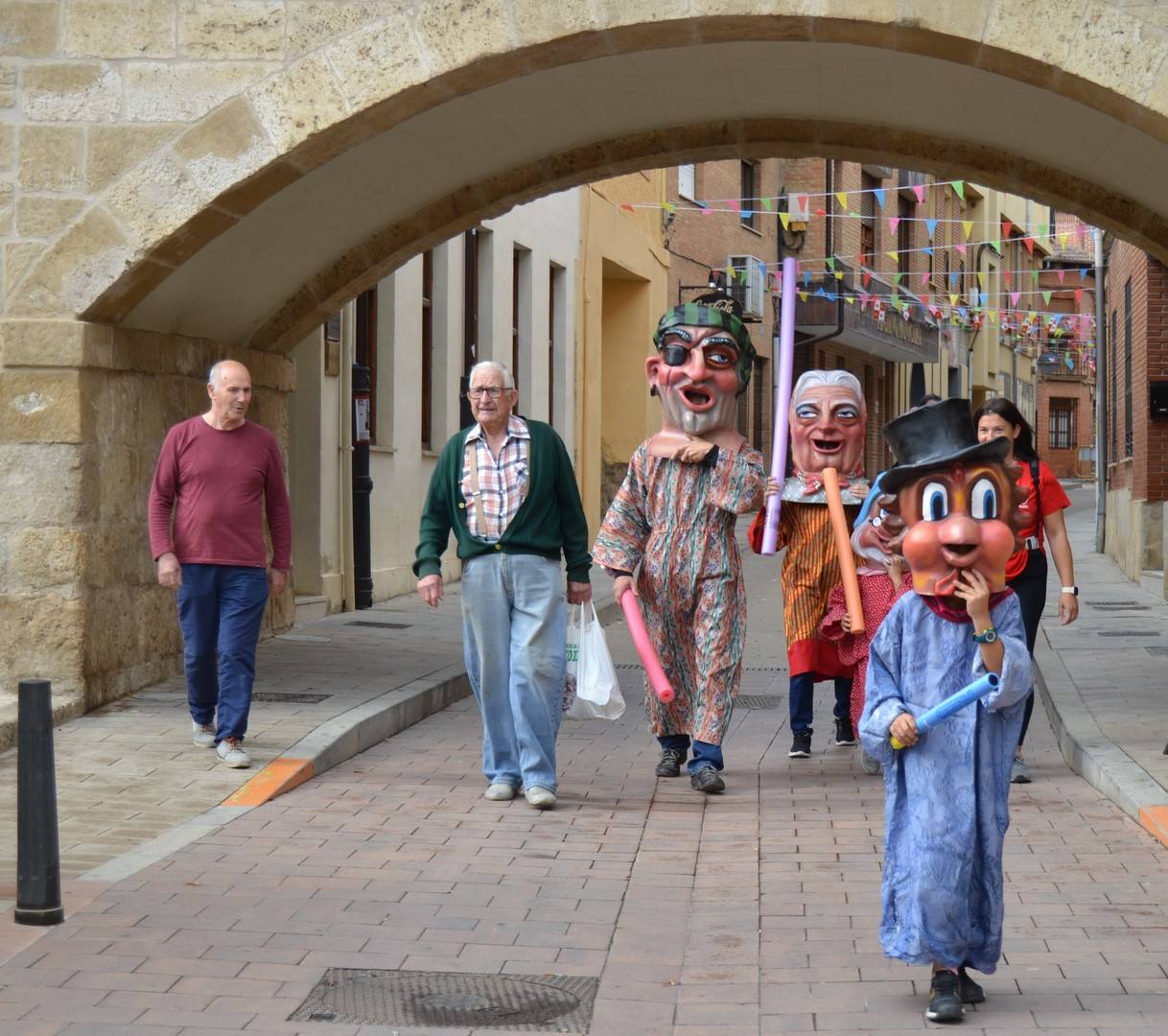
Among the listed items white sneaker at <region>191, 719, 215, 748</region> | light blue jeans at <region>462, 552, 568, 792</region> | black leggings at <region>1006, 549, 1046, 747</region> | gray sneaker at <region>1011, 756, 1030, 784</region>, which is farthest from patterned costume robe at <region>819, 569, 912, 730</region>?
white sneaker at <region>191, 719, 215, 748</region>

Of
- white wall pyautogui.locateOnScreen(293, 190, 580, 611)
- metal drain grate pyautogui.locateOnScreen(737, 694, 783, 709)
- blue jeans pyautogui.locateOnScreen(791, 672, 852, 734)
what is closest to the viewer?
blue jeans pyautogui.locateOnScreen(791, 672, 852, 734)

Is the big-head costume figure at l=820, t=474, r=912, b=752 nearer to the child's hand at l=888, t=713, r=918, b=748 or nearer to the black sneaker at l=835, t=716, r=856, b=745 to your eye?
the black sneaker at l=835, t=716, r=856, b=745

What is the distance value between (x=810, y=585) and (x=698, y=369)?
4.07ft

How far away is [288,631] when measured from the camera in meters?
13.6

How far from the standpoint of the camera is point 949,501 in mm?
4898

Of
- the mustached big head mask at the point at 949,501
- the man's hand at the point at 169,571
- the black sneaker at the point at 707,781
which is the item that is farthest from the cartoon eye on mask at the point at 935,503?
the man's hand at the point at 169,571

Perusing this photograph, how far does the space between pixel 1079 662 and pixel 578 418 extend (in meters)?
12.7

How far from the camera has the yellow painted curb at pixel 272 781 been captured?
7754mm

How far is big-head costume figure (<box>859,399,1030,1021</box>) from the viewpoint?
477 cm

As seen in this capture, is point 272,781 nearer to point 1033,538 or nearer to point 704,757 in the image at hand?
point 704,757

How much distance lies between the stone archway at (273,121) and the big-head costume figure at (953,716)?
4.25 metres

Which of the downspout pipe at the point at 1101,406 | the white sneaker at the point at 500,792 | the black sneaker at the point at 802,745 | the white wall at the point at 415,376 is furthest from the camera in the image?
the downspout pipe at the point at 1101,406

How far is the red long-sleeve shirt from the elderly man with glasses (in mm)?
1017

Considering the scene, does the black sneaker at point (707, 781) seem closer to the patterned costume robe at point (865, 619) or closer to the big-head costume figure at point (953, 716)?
the patterned costume robe at point (865, 619)
